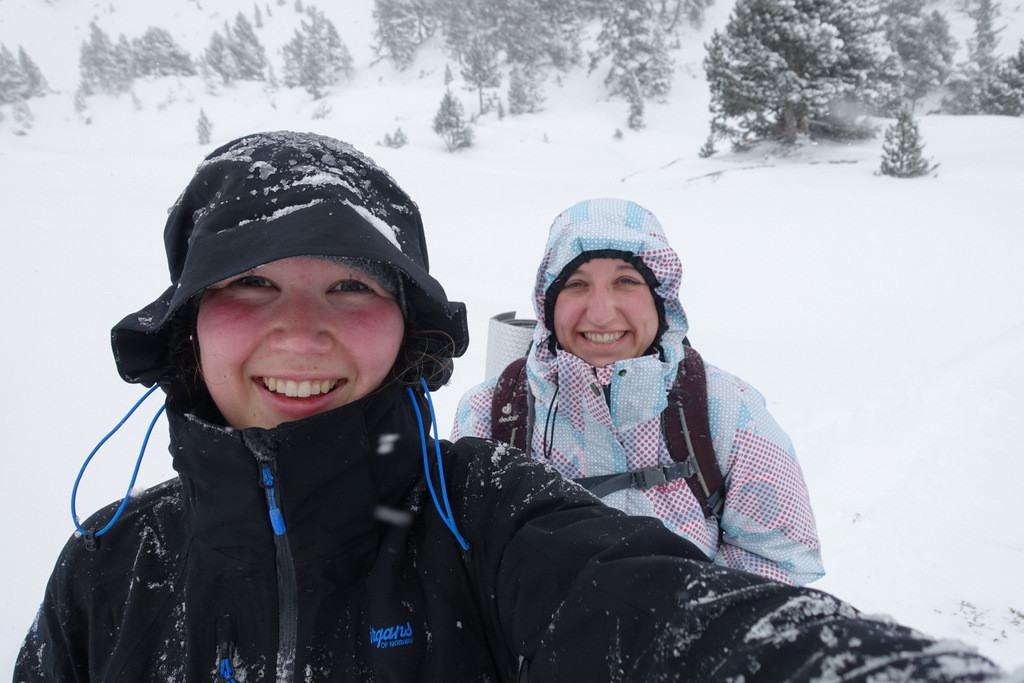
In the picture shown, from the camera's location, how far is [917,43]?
95.7 feet

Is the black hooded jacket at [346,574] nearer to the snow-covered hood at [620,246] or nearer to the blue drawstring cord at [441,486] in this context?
the blue drawstring cord at [441,486]

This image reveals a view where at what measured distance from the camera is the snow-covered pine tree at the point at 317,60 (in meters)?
33.4

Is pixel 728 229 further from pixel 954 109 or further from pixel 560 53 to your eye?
pixel 560 53

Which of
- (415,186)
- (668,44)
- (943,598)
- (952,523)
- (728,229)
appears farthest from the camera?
(668,44)

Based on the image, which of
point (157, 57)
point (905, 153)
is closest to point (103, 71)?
point (157, 57)

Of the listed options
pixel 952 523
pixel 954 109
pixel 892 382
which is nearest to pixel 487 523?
pixel 952 523

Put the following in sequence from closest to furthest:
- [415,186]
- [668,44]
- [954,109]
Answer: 1. [415,186]
2. [954,109]
3. [668,44]

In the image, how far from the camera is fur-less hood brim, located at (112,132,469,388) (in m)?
0.94

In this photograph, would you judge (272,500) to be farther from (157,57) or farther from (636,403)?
(157,57)

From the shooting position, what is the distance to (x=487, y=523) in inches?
43.0

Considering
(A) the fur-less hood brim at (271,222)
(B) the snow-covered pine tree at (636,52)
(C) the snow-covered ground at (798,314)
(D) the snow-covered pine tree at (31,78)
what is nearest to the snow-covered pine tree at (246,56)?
(D) the snow-covered pine tree at (31,78)

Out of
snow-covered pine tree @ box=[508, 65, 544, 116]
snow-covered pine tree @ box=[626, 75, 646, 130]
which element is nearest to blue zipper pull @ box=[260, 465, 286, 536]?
snow-covered pine tree @ box=[626, 75, 646, 130]

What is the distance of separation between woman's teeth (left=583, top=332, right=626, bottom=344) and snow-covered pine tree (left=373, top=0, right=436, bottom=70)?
151ft

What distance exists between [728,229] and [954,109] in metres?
28.3
